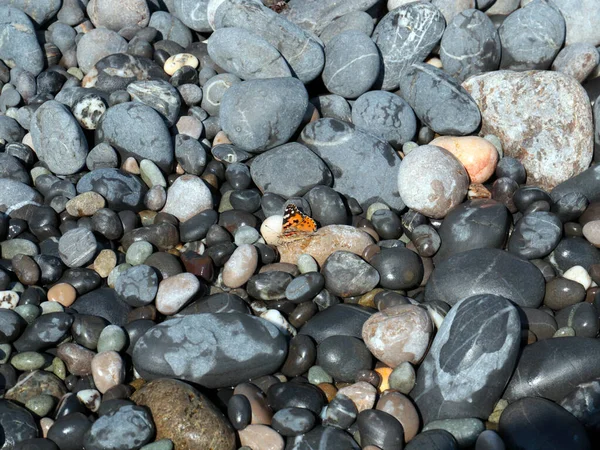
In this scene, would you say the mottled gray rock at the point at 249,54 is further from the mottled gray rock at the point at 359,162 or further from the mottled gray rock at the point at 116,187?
the mottled gray rock at the point at 116,187

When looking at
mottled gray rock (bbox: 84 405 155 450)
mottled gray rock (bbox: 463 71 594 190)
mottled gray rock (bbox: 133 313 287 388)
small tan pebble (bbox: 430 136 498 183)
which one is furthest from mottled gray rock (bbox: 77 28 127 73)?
mottled gray rock (bbox: 84 405 155 450)

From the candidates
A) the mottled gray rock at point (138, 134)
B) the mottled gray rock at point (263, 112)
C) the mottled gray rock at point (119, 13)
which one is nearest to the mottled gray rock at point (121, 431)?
the mottled gray rock at point (138, 134)

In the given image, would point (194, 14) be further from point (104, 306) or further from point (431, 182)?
point (104, 306)

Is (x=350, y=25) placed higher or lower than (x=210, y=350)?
higher

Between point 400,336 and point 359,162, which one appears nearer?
point 400,336

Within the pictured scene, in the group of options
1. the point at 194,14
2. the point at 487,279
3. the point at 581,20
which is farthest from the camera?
the point at 194,14

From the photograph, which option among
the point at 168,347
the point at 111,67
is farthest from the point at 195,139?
the point at 168,347

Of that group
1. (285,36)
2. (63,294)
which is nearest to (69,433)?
(63,294)
